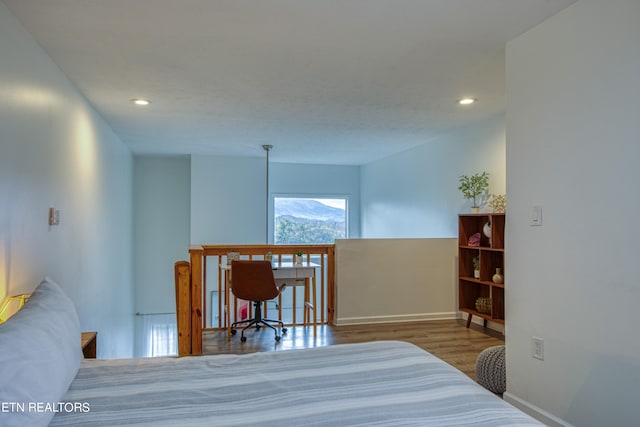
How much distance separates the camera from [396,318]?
5.01 m

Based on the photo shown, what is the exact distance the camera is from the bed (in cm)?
121

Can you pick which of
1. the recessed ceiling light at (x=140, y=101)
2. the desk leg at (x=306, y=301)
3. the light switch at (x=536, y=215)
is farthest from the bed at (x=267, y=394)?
the desk leg at (x=306, y=301)

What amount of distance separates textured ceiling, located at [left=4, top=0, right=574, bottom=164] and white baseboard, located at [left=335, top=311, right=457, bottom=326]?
2320mm

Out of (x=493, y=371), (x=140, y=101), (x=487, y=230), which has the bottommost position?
(x=493, y=371)

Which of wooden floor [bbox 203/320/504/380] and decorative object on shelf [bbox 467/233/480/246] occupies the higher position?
decorative object on shelf [bbox 467/233/480/246]

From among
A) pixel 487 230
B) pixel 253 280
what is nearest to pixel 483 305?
pixel 487 230

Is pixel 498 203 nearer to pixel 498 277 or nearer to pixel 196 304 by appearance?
pixel 498 277

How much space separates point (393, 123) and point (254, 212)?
3335mm

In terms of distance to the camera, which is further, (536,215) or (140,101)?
(140,101)

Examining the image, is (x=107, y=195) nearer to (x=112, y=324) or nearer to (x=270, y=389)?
(x=112, y=324)

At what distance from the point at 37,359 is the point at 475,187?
4476mm

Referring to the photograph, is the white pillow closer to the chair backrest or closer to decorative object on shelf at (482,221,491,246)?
the chair backrest

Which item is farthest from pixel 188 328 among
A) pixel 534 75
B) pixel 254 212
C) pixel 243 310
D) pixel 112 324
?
pixel 254 212

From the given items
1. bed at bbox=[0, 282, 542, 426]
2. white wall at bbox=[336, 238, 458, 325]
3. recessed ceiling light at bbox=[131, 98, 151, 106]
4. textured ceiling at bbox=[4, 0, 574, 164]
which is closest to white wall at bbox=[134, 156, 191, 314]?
textured ceiling at bbox=[4, 0, 574, 164]
